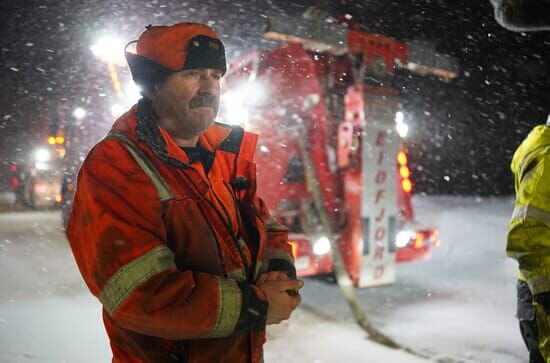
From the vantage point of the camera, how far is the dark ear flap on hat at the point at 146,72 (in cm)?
155

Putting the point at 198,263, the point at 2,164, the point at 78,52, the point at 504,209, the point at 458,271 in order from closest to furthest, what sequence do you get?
the point at 198,263 < the point at 458,271 < the point at 78,52 < the point at 504,209 < the point at 2,164

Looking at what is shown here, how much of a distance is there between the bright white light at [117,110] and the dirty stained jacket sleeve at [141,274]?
472 centimetres

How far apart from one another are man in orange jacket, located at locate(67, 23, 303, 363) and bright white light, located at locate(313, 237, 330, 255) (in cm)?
321

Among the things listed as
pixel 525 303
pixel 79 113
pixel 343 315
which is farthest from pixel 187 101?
pixel 79 113

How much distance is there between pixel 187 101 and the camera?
62.1 inches

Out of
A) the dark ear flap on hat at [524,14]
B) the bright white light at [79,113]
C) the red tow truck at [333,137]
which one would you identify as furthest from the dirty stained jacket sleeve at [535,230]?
the bright white light at [79,113]

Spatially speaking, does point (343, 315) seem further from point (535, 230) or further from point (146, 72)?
point (146, 72)

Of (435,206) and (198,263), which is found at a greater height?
(198,263)

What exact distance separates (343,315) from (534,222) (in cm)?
280

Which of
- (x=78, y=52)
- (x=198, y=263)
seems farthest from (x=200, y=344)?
(x=78, y=52)

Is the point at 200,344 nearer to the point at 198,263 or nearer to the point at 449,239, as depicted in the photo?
the point at 198,263

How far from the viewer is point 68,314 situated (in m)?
4.64

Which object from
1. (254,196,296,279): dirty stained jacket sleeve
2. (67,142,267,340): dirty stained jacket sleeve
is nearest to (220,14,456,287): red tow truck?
(254,196,296,279): dirty stained jacket sleeve

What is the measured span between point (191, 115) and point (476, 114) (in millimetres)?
19114
